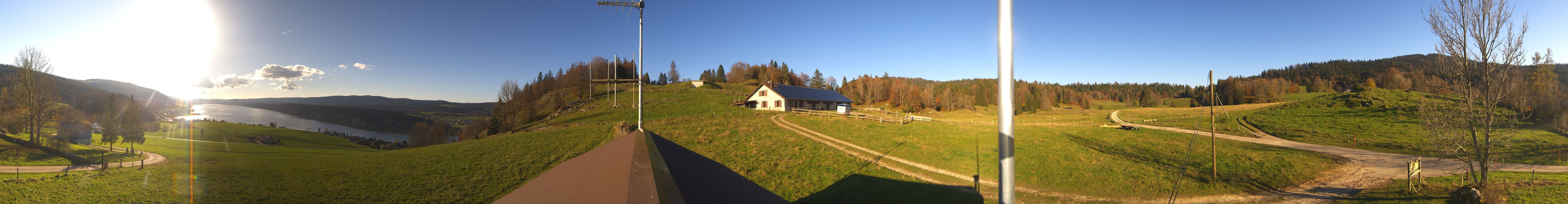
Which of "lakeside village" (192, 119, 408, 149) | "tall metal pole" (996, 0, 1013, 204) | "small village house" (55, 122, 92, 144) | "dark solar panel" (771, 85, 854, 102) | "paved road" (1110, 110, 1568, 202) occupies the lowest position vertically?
"paved road" (1110, 110, 1568, 202)

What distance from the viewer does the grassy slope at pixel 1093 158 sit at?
37.1 ft

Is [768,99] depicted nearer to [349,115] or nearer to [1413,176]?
[1413,176]

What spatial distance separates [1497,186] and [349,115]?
233 feet

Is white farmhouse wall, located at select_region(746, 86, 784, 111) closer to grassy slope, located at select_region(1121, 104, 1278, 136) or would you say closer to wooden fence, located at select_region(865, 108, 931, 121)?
wooden fence, located at select_region(865, 108, 931, 121)

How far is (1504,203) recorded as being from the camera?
28.7 feet

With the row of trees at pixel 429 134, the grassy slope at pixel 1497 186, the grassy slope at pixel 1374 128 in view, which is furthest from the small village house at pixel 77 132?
the grassy slope at pixel 1374 128

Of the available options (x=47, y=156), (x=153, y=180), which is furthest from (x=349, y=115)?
(x=153, y=180)

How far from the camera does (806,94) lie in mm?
37156

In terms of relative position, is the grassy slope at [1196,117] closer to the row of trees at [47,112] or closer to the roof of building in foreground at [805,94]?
the roof of building in foreground at [805,94]

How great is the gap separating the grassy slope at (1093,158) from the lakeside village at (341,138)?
22.8m

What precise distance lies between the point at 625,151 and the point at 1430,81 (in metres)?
21.2

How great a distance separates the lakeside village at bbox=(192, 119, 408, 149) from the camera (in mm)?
21500

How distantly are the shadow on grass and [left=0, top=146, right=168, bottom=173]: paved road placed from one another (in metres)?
21.7

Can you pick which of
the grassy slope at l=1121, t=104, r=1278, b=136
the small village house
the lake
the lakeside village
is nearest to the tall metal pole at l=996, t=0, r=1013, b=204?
the lakeside village
